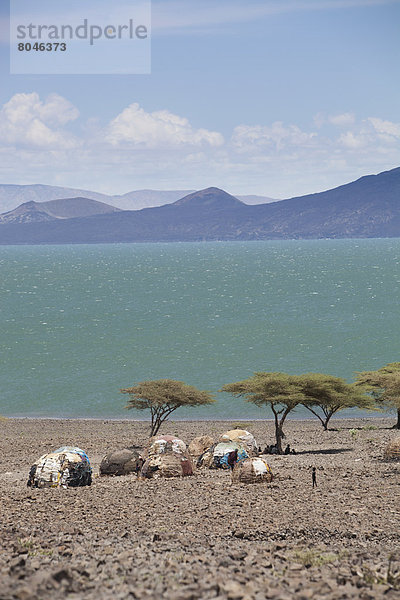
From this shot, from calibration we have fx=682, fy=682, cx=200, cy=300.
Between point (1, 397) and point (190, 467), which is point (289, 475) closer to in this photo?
point (190, 467)

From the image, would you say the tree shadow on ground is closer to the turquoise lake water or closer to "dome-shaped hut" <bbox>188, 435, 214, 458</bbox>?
"dome-shaped hut" <bbox>188, 435, 214, 458</bbox>

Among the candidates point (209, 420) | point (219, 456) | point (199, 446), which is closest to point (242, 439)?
point (199, 446)

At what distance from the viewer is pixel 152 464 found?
28.3m

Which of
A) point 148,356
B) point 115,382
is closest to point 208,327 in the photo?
point 148,356

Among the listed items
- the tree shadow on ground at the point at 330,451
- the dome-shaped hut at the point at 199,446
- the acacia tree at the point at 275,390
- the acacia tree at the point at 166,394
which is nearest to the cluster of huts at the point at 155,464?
the dome-shaped hut at the point at 199,446

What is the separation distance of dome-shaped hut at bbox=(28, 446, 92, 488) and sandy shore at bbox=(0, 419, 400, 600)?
774 mm

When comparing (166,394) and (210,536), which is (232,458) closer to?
(166,394)

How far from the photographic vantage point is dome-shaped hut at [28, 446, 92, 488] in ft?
87.2

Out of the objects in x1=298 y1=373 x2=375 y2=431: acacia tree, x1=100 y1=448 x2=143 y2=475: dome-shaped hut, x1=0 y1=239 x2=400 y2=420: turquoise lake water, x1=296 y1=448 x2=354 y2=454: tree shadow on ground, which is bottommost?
x1=296 y1=448 x2=354 y2=454: tree shadow on ground

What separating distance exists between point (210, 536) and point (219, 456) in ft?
44.0

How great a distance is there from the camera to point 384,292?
144250mm

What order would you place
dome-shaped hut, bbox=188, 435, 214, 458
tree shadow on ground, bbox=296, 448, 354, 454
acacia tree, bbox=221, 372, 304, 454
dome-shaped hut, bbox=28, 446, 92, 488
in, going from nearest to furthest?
dome-shaped hut, bbox=28, 446, 92, 488 → dome-shaped hut, bbox=188, 435, 214, 458 → tree shadow on ground, bbox=296, 448, 354, 454 → acacia tree, bbox=221, 372, 304, 454

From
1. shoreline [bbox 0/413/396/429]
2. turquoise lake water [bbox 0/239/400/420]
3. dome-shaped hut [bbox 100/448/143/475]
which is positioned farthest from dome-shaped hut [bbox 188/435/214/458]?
turquoise lake water [bbox 0/239/400/420]

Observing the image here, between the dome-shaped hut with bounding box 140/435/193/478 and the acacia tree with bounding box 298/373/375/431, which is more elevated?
the acacia tree with bounding box 298/373/375/431
